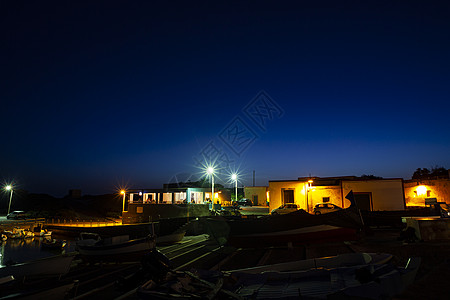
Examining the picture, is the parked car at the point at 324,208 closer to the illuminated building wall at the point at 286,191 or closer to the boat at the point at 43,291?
the illuminated building wall at the point at 286,191

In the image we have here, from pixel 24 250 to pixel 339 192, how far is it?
33.5 m

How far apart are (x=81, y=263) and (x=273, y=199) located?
67.8ft

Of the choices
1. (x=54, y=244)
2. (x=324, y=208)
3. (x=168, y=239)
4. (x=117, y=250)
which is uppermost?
(x=324, y=208)

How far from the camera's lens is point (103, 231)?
2659cm

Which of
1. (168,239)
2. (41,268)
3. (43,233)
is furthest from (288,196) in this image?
(43,233)

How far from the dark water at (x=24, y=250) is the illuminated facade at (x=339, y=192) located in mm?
22848

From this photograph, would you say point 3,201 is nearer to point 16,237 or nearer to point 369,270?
point 16,237

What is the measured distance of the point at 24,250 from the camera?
27.0 m

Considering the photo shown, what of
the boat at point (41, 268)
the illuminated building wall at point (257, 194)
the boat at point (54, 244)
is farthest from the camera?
the illuminated building wall at point (257, 194)

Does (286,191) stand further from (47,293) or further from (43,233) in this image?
(43,233)

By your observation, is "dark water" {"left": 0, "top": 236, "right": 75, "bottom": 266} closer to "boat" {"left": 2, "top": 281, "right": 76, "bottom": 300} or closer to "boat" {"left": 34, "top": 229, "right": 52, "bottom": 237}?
"boat" {"left": 34, "top": 229, "right": 52, "bottom": 237}

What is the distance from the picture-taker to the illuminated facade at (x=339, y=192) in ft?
88.3

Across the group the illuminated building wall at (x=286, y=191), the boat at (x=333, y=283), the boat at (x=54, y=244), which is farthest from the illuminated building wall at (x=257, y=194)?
the boat at (x=333, y=283)

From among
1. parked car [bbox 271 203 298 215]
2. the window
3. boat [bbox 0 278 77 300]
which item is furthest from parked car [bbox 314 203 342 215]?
boat [bbox 0 278 77 300]
